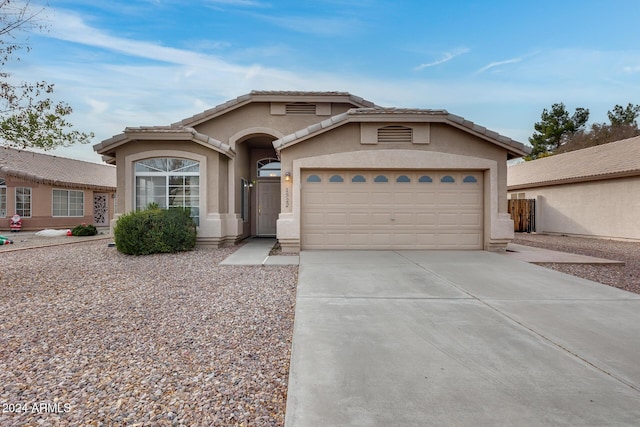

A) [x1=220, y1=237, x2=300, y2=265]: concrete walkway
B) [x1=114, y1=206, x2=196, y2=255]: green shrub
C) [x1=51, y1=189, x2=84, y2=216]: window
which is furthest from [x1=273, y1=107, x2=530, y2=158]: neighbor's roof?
[x1=51, y1=189, x2=84, y2=216]: window

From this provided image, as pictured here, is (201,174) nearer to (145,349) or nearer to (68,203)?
(145,349)

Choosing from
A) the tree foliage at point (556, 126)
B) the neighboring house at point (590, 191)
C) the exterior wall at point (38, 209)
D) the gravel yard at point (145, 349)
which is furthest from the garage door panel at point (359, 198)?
the tree foliage at point (556, 126)

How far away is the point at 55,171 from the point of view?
20.3 m

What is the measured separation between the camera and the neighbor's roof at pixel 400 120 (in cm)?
934

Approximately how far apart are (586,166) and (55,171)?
29.9m

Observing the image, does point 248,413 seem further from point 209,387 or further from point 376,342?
point 376,342

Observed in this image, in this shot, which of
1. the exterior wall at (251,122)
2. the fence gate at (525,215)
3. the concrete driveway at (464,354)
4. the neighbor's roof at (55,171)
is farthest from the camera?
the fence gate at (525,215)

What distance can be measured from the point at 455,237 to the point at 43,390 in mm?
9641

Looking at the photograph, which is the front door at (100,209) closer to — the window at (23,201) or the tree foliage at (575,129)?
the window at (23,201)

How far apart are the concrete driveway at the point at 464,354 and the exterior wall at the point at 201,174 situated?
559cm

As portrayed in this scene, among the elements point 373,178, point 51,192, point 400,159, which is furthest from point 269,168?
point 51,192

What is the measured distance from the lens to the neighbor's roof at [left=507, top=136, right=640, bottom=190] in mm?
13883

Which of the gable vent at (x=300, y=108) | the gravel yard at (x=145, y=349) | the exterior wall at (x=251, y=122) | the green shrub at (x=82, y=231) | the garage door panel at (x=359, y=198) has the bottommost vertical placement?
the gravel yard at (x=145, y=349)

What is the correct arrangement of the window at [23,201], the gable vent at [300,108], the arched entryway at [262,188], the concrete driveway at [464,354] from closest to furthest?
the concrete driveway at [464,354], the gable vent at [300,108], the arched entryway at [262,188], the window at [23,201]
